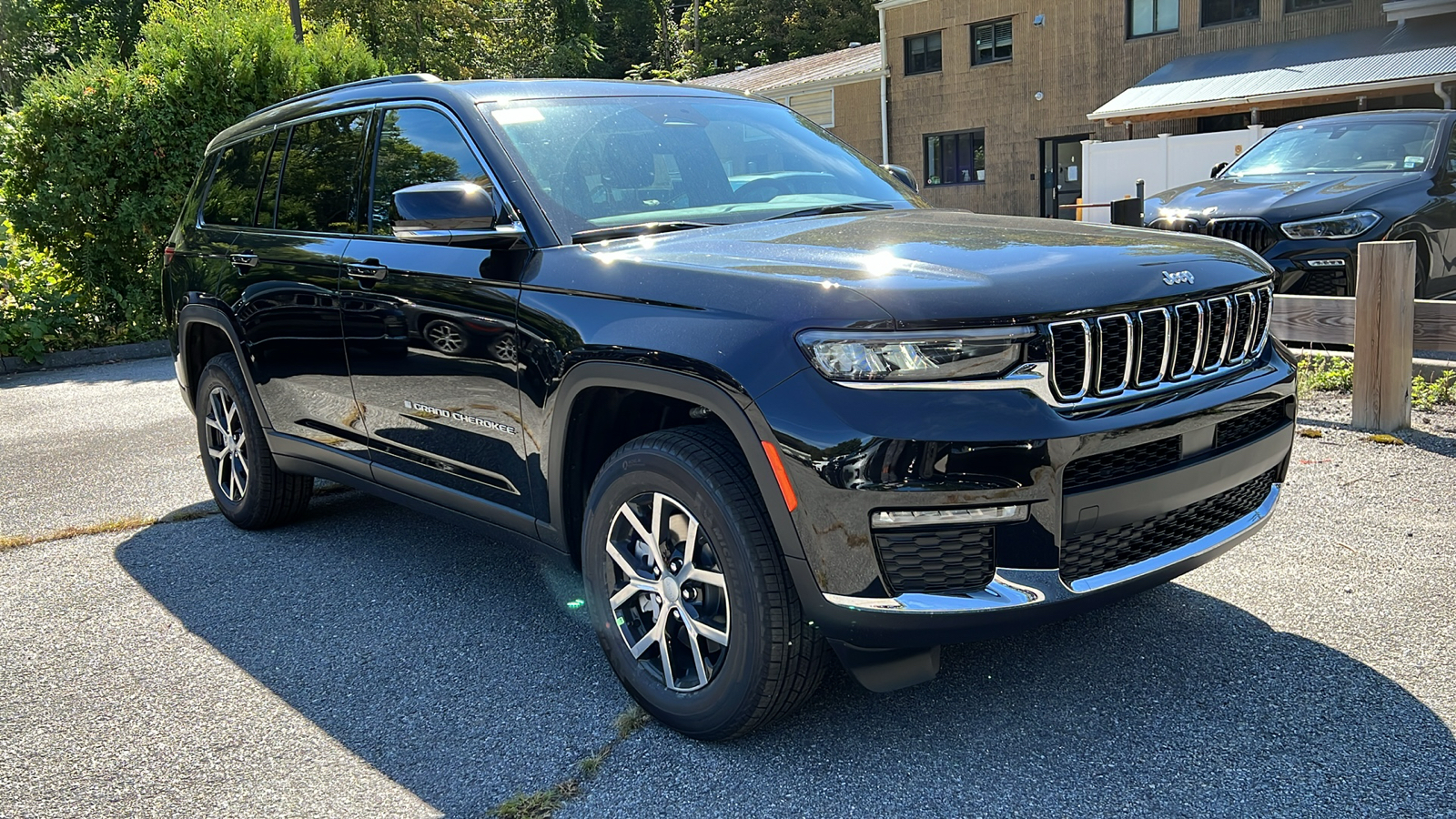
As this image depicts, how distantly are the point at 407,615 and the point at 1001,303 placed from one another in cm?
256

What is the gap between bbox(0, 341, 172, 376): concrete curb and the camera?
37.0ft

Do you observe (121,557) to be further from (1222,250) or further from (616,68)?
(616,68)

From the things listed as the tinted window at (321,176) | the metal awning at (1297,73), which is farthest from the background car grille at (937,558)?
the metal awning at (1297,73)

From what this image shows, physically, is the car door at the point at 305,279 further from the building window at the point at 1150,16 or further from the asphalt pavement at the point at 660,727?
the building window at the point at 1150,16

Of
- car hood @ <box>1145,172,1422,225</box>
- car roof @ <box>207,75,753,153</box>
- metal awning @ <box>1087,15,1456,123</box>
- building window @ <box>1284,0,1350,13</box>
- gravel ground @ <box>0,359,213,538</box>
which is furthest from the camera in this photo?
building window @ <box>1284,0,1350,13</box>

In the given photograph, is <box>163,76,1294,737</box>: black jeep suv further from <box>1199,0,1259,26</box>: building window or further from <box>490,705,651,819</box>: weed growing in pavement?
<box>1199,0,1259,26</box>: building window

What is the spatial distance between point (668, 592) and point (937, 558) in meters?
0.80

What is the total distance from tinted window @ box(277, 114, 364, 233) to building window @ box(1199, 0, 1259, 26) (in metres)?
24.8

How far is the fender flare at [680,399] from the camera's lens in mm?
2670

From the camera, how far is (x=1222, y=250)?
3.27 m

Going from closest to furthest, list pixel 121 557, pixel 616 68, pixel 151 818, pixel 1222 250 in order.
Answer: pixel 151 818 → pixel 1222 250 → pixel 121 557 → pixel 616 68

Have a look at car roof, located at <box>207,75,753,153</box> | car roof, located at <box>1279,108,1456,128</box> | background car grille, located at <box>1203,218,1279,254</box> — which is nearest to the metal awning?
car roof, located at <box>1279,108,1456,128</box>

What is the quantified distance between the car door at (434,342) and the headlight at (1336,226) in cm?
590

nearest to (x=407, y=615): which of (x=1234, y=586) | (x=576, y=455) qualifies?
(x=576, y=455)
